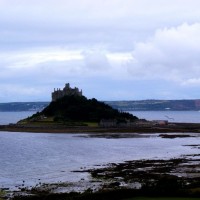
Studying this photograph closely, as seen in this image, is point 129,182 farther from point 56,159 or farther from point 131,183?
point 56,159

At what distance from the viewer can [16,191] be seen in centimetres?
3944

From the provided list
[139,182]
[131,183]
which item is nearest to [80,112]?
[139,182]

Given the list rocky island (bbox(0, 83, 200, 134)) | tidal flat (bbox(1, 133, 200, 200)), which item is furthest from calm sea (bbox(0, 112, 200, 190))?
rocky island (bbox(0, 83, 200, 134))

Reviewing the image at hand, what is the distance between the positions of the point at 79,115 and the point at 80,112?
0.93 m

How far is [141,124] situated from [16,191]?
106 metres

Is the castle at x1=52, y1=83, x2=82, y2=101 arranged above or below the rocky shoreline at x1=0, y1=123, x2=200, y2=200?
above

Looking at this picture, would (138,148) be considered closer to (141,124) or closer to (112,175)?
(112,175)

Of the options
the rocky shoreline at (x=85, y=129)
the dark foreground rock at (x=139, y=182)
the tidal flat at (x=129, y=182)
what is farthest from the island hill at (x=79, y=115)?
the dark foreground rock at (x=139, y=182)

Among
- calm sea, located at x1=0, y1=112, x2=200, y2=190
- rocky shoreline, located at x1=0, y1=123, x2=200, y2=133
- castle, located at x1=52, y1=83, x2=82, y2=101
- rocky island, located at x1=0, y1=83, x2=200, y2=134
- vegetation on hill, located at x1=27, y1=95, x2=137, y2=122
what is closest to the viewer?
calm sea, located at x1=0, y1=112, x2=200, y2=190

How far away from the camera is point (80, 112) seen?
14800 centimetres

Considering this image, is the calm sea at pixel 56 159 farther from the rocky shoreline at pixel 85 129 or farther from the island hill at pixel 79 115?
the island hill at pixel 79 115

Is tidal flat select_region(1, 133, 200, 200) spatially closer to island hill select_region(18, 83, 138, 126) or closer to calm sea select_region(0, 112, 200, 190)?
calm sea select_region(0, 112, 200, 190)

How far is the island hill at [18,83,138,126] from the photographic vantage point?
144 meters

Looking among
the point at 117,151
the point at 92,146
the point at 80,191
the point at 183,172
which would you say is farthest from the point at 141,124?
the point at 80,191
